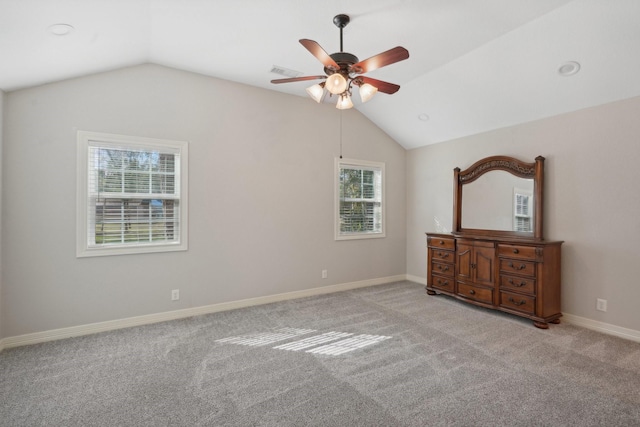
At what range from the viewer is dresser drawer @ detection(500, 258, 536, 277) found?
3529 millimetres

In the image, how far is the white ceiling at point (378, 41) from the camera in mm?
2479

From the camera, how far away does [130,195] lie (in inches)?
139

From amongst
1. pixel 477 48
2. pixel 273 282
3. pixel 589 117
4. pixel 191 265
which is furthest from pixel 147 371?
pixel 589 117

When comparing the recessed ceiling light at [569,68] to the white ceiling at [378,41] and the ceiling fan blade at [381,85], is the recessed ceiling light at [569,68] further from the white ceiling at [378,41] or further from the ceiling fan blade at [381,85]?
the ceiling fan blade at [381,85]

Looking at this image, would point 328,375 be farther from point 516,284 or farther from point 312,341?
point 516,284

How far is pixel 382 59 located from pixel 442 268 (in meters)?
3.34

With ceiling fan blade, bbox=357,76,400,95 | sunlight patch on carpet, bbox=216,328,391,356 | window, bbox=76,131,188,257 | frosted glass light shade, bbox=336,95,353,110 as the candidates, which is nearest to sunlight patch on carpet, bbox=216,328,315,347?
sunlight patch on carpet, bbox=216,328,391,356

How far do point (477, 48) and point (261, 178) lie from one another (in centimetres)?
300

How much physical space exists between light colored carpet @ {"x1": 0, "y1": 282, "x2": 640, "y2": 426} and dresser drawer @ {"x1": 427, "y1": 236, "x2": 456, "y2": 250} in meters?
1.15

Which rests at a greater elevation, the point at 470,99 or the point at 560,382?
the point at 470,99

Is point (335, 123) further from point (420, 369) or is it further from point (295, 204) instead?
point (420, 369)

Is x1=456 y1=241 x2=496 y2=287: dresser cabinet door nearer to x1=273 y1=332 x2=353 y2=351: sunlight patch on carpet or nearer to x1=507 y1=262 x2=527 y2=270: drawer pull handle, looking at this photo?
x1=507 y1=262 x2=527 y2=270: drawer pull handle

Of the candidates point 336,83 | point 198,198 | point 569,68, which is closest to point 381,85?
point 336,83

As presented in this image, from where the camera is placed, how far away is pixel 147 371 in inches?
101
